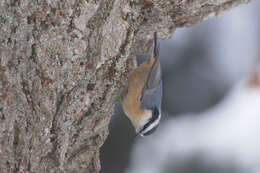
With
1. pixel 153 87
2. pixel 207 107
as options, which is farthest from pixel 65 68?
pixel 207 107

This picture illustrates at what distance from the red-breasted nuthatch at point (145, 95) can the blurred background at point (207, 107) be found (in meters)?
1.05

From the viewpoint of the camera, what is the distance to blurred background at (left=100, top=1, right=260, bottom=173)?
144 inches

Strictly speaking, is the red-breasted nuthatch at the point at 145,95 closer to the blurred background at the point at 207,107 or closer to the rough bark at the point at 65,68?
the rough bark at the point at 65,68

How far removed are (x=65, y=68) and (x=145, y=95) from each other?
74 centimetres

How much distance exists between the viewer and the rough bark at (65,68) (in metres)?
1.53

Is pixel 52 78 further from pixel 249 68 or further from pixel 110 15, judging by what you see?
pixel 249 68

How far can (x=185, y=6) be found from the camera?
197 centimetres

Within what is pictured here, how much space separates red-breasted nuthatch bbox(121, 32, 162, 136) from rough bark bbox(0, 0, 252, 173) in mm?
103

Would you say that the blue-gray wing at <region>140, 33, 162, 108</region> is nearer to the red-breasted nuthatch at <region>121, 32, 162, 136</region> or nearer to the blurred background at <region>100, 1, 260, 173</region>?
the red-breasted nuthatch at <region>121, 32, 162, 136</region>

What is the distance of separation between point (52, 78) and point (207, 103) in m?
2.64

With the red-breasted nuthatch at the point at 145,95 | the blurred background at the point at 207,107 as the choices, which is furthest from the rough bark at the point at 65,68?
the blurred background at the point at 207,107

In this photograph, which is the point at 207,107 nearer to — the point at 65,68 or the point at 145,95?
the point at 145,95

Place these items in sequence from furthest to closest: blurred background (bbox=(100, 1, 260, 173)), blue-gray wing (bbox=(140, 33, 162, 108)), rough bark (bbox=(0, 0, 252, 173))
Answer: blurred background (bbox=(100, 1, 260, 173)) < blue-gray wing (bbox=(140, 33, 162, 108)) < rough bark (bbox=(0, 0, 252, 173))

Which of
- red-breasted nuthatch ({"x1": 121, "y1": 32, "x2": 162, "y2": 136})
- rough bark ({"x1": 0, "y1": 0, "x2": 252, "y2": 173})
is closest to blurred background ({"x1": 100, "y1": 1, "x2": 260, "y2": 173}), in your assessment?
red-breasted nuthatch ({"x1": 121, "y1": 32, "x2": 162, "y2": 136})
